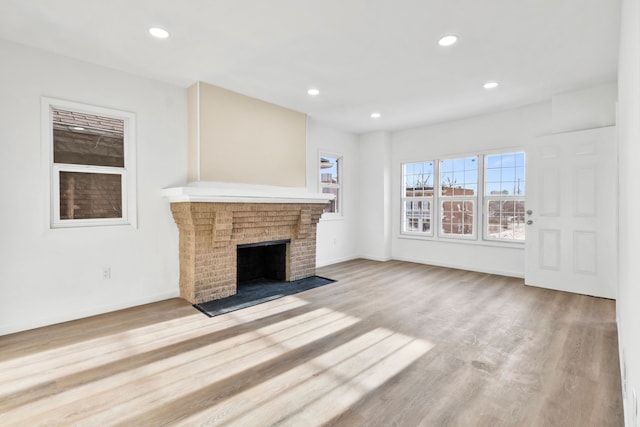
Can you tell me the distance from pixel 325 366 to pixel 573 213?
380 centimetres

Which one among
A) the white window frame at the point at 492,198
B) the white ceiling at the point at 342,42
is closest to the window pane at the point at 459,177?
the white window frame at the point at 492,198

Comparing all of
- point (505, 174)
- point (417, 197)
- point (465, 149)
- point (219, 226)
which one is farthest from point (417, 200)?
point (219, 226)

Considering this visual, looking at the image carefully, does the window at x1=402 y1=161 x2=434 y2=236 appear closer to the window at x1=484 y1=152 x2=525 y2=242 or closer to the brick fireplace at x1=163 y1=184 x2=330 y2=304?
the window at x1=484 y1=152 x2=525 y2=242

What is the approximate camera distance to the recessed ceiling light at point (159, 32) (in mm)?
2645

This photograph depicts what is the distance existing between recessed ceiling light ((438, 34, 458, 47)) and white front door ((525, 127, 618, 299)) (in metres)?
2.35

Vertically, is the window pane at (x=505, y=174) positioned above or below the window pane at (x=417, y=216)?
above

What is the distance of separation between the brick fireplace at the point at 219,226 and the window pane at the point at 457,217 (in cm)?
269

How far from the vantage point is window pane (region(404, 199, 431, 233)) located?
595cm

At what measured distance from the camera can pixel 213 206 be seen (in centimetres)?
358

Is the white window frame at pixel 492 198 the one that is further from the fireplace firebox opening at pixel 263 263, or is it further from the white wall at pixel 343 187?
the fireplace firebox opening at pixel 263 263

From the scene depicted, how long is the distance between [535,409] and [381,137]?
5.07 meters

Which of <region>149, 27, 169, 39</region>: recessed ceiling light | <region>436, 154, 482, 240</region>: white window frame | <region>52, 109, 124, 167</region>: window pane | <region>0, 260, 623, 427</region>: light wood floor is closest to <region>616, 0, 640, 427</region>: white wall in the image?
<region>0, 260, 623, 427</region>: light wood floor

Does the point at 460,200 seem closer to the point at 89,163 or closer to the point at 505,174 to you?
the point at 505,174

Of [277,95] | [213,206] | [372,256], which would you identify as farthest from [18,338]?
[372,256]
